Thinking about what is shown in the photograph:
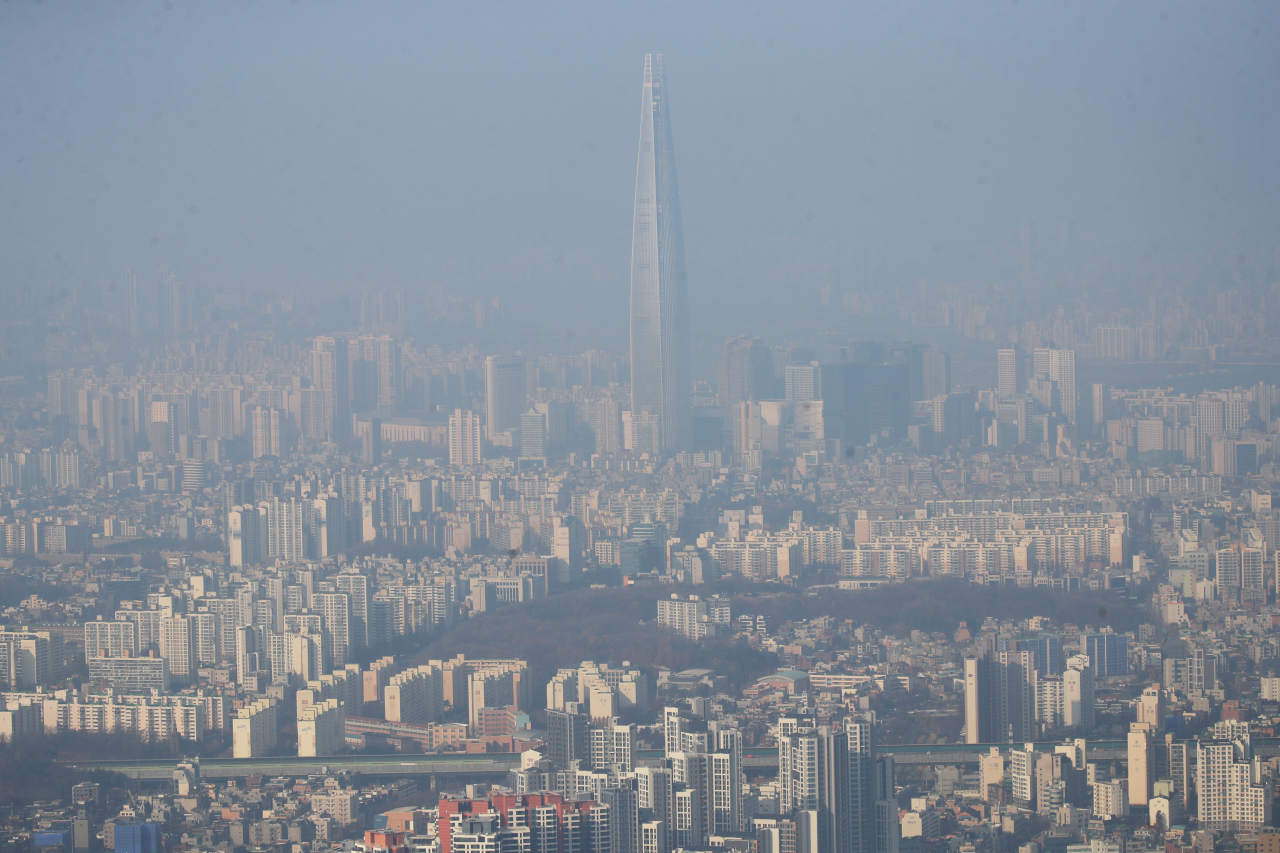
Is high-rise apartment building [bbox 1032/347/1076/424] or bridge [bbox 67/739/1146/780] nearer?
bridge [bbox 67/739/1146/780]

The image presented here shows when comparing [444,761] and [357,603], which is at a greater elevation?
[357,603]

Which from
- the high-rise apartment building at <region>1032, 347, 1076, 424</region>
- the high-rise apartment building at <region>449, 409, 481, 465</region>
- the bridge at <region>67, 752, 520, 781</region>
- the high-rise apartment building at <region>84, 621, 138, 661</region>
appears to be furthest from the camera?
the high-rise apartment building at <region>449, 409, 481, 465</region>

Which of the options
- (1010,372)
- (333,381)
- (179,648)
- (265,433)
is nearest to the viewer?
(179,648)

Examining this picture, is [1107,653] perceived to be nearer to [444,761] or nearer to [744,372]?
[444,761]

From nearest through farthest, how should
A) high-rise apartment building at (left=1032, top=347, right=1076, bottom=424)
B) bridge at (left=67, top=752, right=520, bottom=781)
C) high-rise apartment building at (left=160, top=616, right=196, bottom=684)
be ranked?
bridge at (left=67, top=752, right=520, bottom=781), high-rise apartment building at (left=160, top=616, right=196, bottom=684), high-rise apartment building at (left=1032, top=347, right=1076, bottom=424)

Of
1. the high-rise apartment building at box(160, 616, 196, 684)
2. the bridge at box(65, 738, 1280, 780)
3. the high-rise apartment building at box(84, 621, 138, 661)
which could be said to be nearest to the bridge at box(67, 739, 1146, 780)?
the bridge at box(65, 738, 1280, 780)

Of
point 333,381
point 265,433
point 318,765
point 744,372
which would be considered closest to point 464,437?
point 333,381

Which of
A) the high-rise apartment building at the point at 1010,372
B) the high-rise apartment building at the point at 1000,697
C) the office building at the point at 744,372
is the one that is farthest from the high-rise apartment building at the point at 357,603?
the high-rise apartment building at the point at 1010,372

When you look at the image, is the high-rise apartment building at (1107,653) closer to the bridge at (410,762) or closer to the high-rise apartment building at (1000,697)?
the high-rise apartment building at (1000,697)

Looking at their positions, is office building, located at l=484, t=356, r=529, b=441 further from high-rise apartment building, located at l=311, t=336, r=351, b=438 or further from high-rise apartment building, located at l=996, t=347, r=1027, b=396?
high-rise apartment building, located at l=996, t=347, r=1027, b=396
